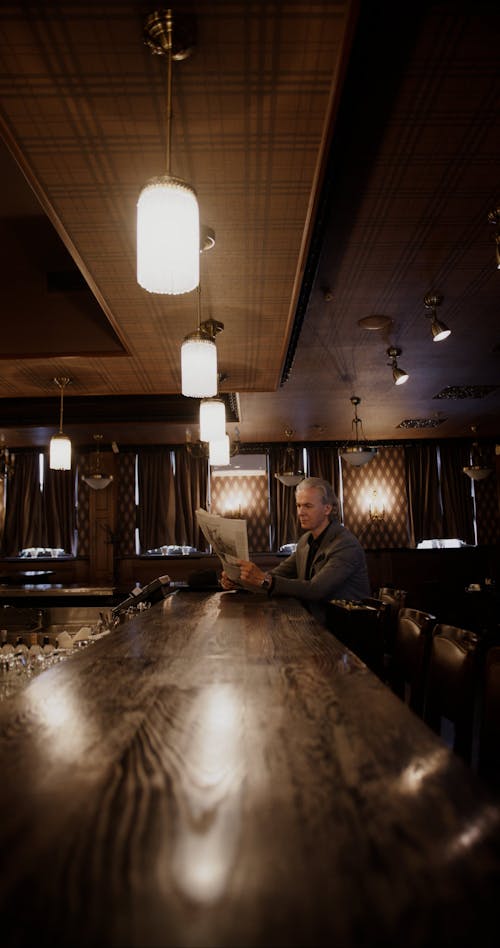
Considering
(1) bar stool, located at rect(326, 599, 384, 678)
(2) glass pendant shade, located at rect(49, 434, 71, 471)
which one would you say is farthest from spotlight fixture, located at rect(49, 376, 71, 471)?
(1) bar stool, located at rect(326, 599, 384, 678)

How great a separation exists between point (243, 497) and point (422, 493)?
3.48m

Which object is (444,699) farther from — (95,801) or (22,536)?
(22,536)

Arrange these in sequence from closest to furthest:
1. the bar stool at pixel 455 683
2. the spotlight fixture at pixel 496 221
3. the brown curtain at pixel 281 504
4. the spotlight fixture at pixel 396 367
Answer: the bar stool at pixel 455 683, the spotlight fixture at pixel 496 221, the spotlight fixture at pixel 396 367, the brown curtain at pixel 281 504

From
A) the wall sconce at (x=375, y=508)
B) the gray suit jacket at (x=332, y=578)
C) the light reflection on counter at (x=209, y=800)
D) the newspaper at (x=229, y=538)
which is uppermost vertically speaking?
the wall sconce at (x=375, y=508)

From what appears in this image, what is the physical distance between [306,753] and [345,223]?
291 cm

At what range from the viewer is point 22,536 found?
10.4m

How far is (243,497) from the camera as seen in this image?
427 inches

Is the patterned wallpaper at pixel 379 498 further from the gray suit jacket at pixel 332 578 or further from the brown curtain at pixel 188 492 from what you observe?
the gray suit jacket at pixel 332 578

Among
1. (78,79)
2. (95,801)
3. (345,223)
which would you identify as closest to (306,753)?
→ (95,801)

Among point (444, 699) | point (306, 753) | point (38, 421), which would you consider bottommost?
point (444, 699)

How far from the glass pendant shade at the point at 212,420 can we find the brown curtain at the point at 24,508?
24.3ft

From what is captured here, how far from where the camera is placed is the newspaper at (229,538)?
121 inches

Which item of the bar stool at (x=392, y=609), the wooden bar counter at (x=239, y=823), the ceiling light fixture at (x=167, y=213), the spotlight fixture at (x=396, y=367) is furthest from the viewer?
the spotlight fixture at (x=396, y=367)

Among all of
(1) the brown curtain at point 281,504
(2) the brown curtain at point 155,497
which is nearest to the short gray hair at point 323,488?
(1) the brown curtain at point 281,504
